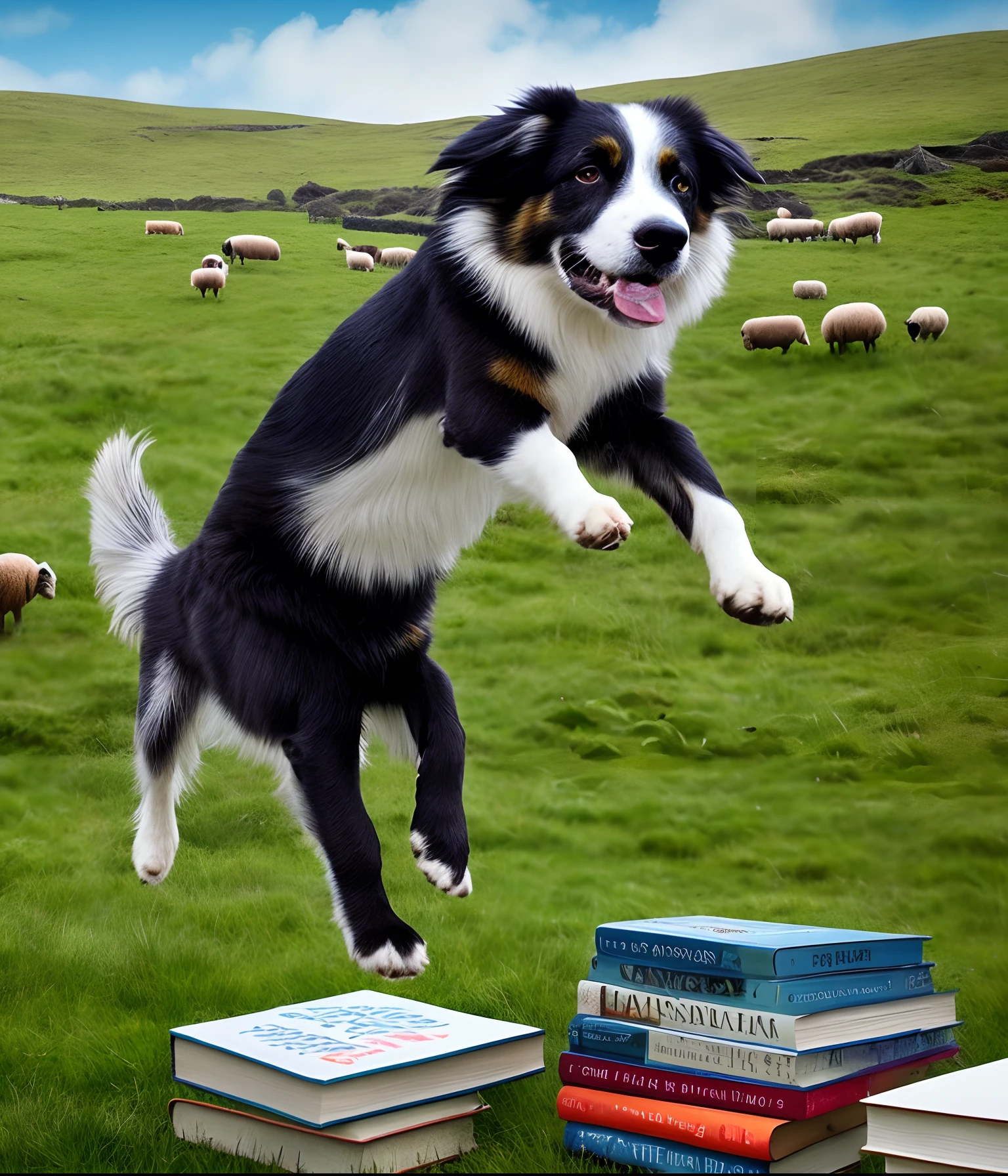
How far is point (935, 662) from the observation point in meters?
2.60

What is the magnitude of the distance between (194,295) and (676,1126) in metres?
2.49

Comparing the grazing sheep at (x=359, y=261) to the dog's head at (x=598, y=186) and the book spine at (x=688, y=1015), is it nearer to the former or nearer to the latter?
the dog's head at (x=598, y=186)

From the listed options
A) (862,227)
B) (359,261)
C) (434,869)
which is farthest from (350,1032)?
(862,227)

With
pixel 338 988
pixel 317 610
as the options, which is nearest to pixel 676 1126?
pixel 338 988

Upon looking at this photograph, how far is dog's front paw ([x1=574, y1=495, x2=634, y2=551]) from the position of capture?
1130 mm

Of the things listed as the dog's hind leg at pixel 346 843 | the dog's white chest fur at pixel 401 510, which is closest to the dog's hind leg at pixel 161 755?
the dog's hind leg at pixel 346 843

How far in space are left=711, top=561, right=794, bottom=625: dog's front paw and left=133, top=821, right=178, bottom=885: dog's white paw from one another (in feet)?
3.89

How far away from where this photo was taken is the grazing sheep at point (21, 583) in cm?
243

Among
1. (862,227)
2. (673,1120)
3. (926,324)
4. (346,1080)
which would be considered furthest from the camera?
(862,227)

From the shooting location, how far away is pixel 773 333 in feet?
9.33

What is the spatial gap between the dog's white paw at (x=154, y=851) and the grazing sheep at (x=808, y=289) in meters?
2.03

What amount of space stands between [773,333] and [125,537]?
1.74 meters

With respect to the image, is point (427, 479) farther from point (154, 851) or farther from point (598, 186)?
point (154, 851)

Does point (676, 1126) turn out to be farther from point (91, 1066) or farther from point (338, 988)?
point (91, 1066)
